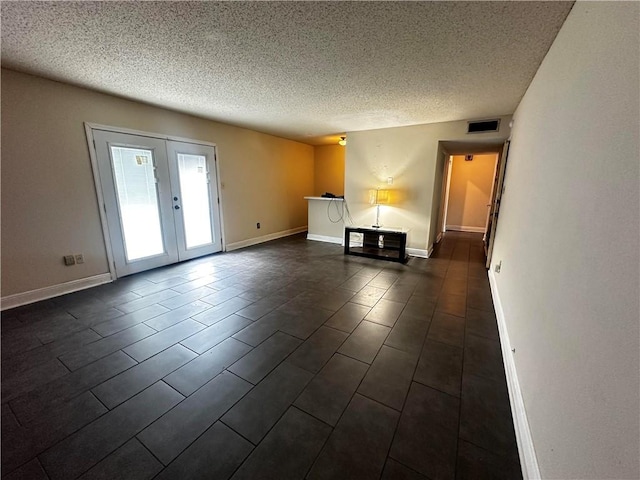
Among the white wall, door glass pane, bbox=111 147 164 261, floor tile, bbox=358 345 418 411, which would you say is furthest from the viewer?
door glass pane, bbox=111 147 164 261

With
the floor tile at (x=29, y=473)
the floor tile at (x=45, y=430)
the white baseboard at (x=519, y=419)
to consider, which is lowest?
the floor tile at (x=45, y=430)

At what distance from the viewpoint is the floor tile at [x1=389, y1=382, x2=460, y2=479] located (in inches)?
49.2

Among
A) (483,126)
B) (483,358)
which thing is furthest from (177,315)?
(483,126)

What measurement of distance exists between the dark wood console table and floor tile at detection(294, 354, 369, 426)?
2.97 meters

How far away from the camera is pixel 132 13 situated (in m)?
1.71

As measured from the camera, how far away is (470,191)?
7305mm

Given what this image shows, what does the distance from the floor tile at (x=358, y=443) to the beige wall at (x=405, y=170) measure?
391cm

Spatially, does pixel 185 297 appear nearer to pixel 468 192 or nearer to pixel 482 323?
pixel 482 323

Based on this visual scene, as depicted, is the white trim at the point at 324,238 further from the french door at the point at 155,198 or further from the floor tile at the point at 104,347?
the floor tile at the point at 104,347

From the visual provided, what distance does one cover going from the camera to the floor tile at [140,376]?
1.66 m

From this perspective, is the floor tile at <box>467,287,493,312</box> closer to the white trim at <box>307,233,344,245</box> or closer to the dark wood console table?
the dark wood console table

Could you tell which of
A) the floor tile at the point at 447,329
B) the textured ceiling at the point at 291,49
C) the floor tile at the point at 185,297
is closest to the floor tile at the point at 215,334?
the floor tile at the point at 185,297

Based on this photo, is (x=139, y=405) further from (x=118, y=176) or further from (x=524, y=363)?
(x=118, y=176)

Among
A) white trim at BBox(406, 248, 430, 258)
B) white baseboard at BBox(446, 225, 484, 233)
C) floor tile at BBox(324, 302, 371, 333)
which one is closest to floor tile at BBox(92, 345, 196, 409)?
floor tile at BBox(324, 302, 371, 333)
